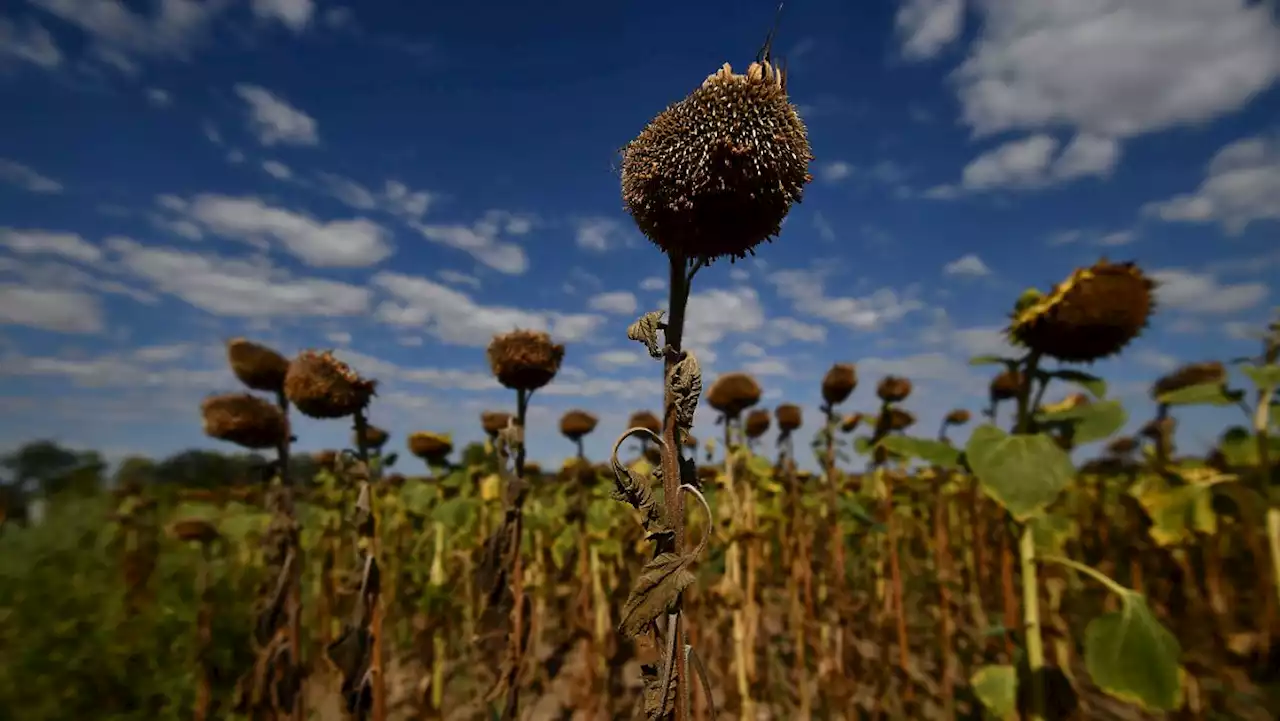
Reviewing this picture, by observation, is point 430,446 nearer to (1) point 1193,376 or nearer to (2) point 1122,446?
(1) point 1193,376

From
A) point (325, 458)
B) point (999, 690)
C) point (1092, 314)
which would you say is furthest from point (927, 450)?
point (325, 458)

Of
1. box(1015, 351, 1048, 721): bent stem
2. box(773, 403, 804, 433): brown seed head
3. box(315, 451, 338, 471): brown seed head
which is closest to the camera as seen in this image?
box(1015, 351, 1048, 721): bent stem

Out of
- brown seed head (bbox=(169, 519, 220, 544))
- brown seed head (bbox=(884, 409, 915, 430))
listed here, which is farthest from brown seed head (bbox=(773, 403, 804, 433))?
brown seed head (bbox=(169, 519, 220, 544))

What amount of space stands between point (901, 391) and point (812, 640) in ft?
7.13

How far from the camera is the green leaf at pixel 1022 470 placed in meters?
2.06

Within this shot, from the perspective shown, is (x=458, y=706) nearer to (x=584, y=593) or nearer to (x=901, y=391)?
(x=584, y=593)

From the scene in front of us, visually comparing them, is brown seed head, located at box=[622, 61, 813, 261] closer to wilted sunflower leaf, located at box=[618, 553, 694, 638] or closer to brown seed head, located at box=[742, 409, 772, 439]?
wilted sunflower leaf, located at box=[618, 553, 694, 638]

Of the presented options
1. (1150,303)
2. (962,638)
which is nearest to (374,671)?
(1150,303)

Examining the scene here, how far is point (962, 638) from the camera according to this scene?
660 cm

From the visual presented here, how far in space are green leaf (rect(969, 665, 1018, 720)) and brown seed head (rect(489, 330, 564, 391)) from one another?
7.83 feet

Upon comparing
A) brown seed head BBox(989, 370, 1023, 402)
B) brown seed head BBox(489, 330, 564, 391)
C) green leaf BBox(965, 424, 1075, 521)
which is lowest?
green leaf BBox(965, 424, 1075, 521)

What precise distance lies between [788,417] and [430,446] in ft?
12.6

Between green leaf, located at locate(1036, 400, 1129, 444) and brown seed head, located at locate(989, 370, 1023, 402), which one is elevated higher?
brown seed head, located at locate(989, 370, 1023, 402)

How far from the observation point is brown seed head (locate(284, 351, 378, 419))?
11.1 ft
